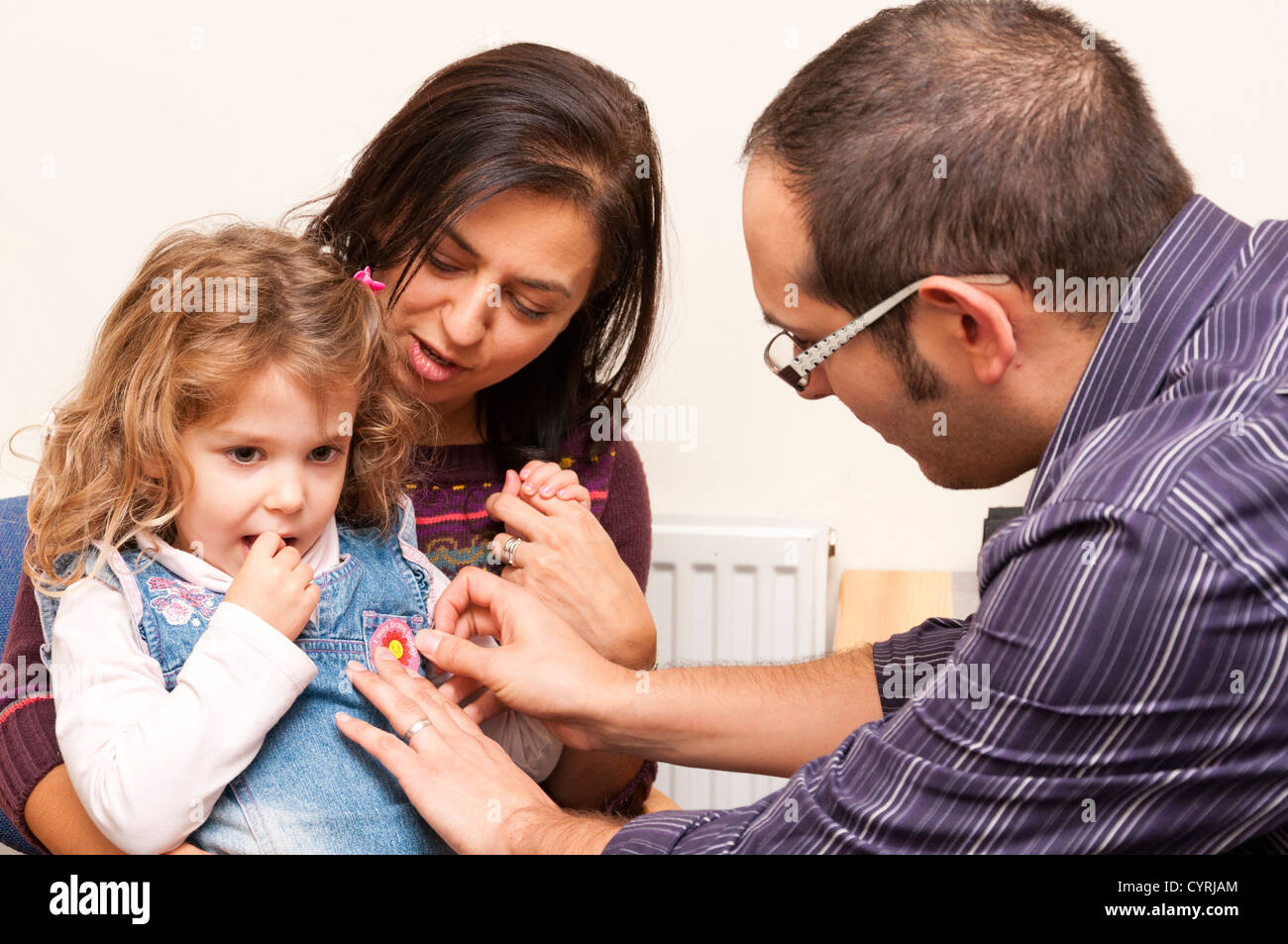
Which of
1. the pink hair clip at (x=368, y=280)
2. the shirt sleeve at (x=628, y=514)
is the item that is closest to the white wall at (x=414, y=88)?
the shirt sleeve at (x=628, y=514)

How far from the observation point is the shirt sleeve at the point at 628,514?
1.75 metres

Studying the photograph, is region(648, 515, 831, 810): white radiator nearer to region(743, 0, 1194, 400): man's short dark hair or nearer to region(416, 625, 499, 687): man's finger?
region(416, 625, 499, 687): man's finger

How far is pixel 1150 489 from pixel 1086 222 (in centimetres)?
33

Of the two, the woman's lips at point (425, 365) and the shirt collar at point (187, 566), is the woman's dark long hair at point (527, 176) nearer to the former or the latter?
the woman's lips at point (425, 365)

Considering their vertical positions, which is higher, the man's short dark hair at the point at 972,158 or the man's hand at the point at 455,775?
the man's short dark hair at the point at 972,158

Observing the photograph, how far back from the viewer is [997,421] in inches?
47.1

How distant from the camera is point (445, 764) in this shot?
4.02 feet

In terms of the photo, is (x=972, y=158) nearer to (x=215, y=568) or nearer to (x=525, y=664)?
(x=525, y=664)

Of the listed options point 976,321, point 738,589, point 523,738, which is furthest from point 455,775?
point 738,589

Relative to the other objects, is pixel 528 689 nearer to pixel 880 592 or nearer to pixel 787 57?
pixel 880 592

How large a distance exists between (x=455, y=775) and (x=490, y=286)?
22.7 inches

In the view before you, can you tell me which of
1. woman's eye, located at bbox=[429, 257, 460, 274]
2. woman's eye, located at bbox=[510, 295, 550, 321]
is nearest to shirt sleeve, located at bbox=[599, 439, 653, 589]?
woman's eye, located at bbox=[510, 295, 550, 321]

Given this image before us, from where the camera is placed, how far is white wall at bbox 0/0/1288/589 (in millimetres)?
2061

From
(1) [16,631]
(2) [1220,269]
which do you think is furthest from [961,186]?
(1) [16,631]
